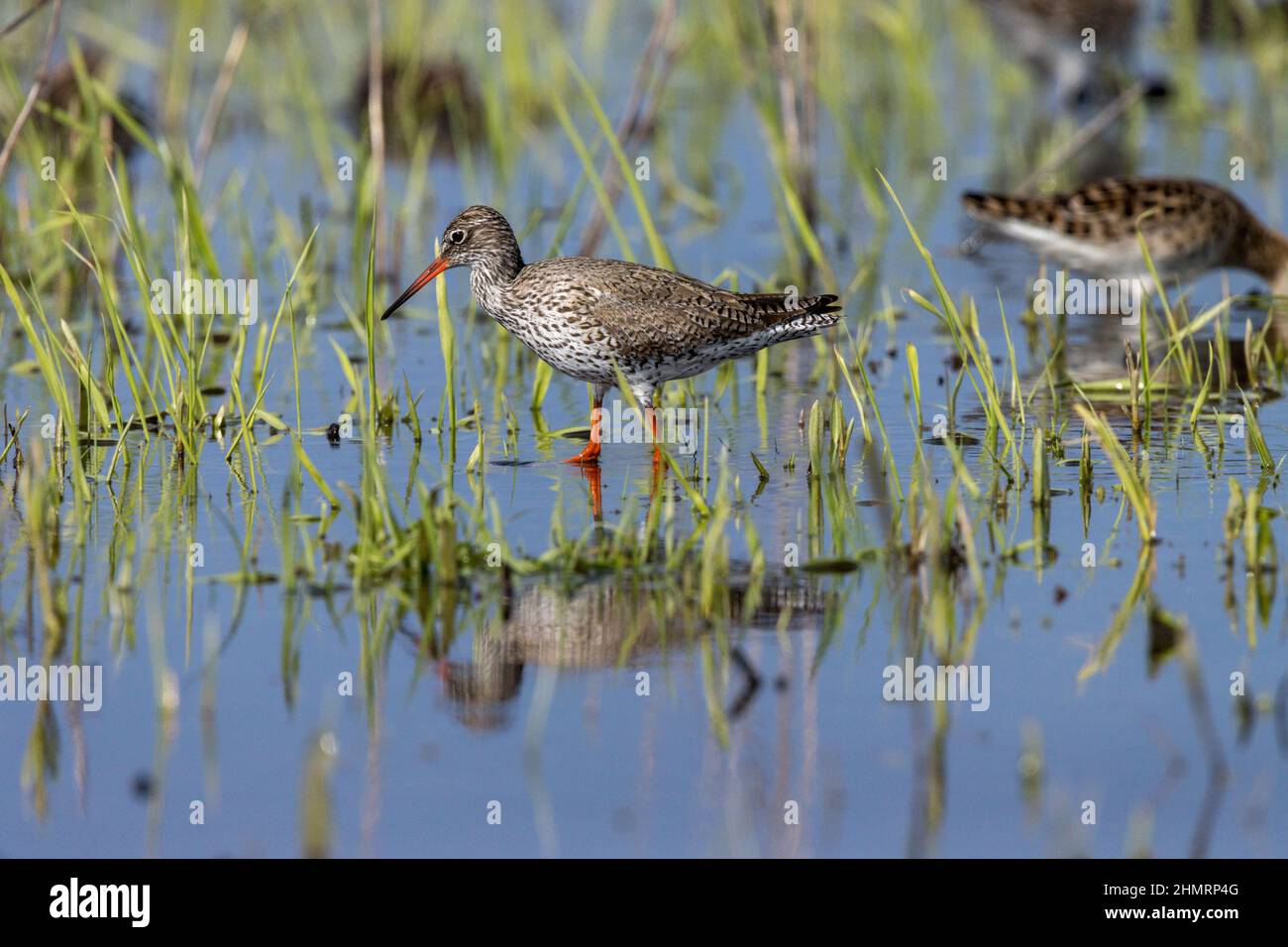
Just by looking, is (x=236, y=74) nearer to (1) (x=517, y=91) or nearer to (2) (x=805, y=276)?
(1) (x=517, y=91)

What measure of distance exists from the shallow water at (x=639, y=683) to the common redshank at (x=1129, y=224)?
2.49 meters

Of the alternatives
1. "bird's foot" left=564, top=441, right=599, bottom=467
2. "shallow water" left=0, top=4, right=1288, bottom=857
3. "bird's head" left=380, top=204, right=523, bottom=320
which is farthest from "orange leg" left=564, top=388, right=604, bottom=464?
"bird's head" left=380, top=204, right=523, bottom=320

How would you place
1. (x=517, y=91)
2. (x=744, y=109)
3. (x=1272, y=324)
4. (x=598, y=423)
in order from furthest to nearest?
(x=744, y=109)
(x=517, y=91)
(x=1272, y=324)
(x=598, y=423)

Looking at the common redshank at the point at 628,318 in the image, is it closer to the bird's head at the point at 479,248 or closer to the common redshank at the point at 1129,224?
the bird's head at the point at 479,248

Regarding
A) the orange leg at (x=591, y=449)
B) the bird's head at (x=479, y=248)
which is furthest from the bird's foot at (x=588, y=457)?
the bird's head at (x=479, y=248)

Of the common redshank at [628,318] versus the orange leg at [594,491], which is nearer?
the orange leg at [594,491]

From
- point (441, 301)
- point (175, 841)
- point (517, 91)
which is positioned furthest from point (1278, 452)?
point (517, 91)

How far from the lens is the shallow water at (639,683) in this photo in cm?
487

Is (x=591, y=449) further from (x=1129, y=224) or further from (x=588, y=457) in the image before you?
(x=1129, y=224)

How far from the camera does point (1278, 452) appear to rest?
820 centimetres

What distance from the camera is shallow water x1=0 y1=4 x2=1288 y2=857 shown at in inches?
192

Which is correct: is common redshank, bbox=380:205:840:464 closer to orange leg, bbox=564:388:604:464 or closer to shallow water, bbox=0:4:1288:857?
orange leg, bbox=564:388:604:464

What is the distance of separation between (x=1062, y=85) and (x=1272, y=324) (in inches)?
316

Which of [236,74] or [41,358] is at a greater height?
[236,74]
